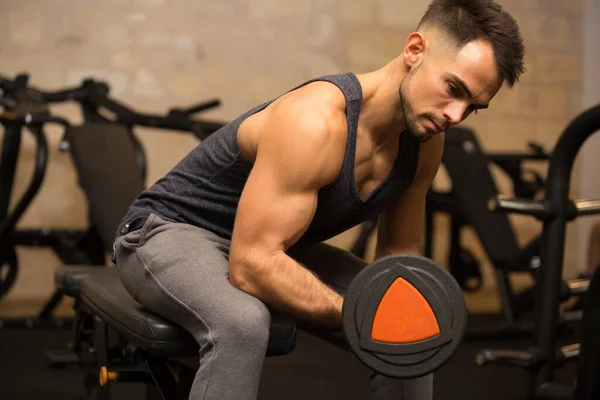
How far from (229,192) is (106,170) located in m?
1.83

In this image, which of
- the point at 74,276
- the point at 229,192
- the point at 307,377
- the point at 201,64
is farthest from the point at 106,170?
the point at 229,192

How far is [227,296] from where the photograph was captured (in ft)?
4.65

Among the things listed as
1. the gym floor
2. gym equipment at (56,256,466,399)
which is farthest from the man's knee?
the gym floor

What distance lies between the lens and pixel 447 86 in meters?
1.47

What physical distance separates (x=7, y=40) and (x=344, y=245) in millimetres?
2266

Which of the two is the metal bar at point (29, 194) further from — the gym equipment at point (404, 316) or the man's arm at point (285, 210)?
the gym equipment at point (404, 316)

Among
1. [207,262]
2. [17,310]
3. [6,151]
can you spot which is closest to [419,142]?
[207,262]

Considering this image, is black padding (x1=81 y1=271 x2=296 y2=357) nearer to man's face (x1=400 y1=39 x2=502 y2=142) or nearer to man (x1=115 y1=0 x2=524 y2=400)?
man (x1=115 y1=0 x2=524 y2=400)

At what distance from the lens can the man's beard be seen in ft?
4.91

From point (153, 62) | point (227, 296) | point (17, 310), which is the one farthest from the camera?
point (153, 62)

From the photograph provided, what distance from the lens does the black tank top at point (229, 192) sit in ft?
5.14

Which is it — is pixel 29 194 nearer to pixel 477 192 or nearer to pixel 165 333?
pixel 477 192

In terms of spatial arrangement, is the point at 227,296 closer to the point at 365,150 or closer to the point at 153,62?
the point at 365,150

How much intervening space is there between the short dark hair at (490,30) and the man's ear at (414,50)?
4 centimetres
